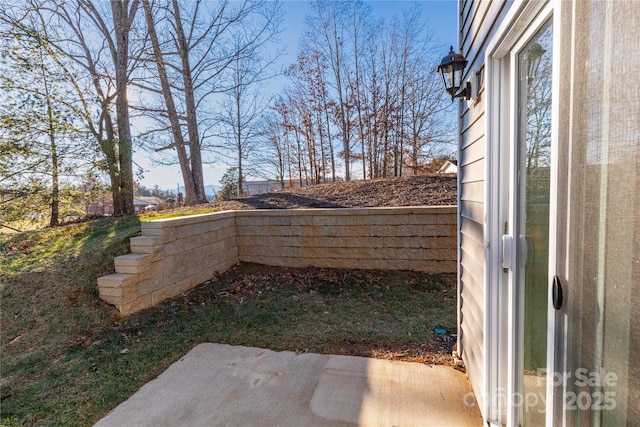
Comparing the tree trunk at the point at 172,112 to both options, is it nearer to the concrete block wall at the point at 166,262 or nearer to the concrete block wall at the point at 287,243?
the concrete block wall at the point at 287,243

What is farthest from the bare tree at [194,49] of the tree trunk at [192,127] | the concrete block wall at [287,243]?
the concrete block wall at [287,243]

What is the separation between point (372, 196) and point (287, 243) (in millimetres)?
2143

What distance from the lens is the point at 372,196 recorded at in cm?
601

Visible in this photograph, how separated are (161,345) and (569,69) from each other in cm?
328

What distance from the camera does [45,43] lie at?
4.76 metres

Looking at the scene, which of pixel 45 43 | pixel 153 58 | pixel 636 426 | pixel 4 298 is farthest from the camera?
pixel 153 58

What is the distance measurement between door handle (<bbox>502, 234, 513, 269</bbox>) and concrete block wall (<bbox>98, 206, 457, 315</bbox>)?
8.59 feet

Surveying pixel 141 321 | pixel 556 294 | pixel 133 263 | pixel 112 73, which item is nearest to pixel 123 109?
pixel 112 73

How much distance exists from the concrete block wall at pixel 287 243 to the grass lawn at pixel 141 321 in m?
0.20

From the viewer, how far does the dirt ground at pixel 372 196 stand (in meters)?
5.33

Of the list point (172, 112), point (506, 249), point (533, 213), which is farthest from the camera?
point (172, 112)

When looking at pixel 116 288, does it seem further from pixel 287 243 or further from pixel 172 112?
pixel 172 112

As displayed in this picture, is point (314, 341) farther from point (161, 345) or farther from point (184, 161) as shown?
point (184, 161)

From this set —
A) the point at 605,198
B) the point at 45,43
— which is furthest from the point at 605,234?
the point at 45,43
